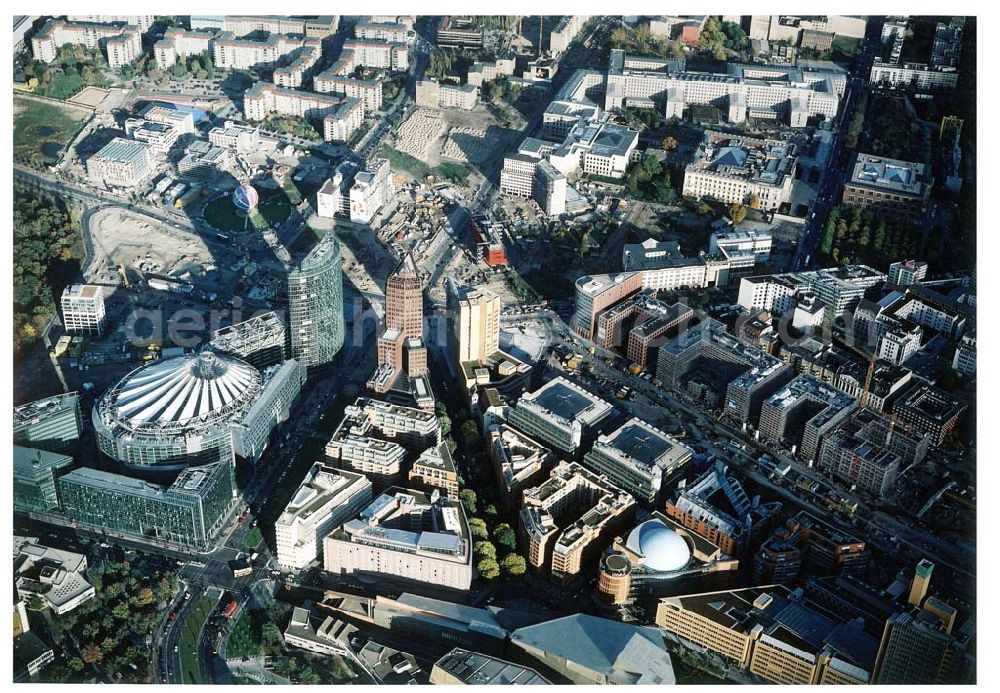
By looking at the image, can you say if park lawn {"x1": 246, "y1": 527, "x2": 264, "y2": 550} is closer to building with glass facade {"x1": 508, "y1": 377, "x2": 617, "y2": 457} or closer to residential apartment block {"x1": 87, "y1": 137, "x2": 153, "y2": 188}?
building with glass facade {"x1": 508, "y1": 377, "x2": 617, "y2": 457}

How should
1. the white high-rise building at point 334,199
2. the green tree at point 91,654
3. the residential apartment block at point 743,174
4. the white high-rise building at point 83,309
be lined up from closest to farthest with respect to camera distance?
1. the green tree at point 91,654
2. the white high-rise building at point 83,309
3. the white high-rise building at point 334,199
4. the residential apartment block at point 743,174

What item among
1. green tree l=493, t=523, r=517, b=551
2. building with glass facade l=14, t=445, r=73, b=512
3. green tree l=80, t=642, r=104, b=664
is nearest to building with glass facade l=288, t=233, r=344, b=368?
building with glass facade l=14, t=445, r=73, b=512

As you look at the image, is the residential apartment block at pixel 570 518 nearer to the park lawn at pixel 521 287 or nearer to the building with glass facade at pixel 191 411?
the building with glass facade at pixel 191 411

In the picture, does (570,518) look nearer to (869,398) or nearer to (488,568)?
(488,568)

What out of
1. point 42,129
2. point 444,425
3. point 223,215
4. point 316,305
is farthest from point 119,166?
point 444,425

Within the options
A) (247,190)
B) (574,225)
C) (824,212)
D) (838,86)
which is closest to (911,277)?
(824,212)

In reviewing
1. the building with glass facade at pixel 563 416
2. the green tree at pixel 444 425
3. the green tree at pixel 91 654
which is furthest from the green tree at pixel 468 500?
the green tree at pixel 91 654

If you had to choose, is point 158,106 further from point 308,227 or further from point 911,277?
point 911,277
